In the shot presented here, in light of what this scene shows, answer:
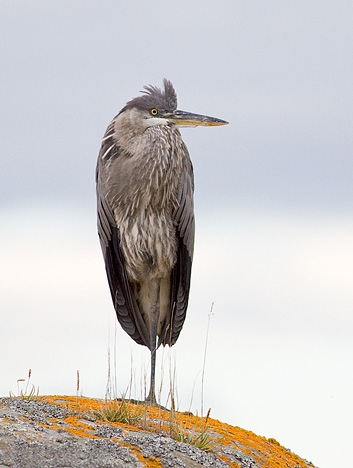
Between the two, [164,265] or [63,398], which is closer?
[63,398]

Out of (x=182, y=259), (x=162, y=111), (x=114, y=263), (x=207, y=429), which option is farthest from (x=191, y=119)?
(x=207, y=429)

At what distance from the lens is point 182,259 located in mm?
9219

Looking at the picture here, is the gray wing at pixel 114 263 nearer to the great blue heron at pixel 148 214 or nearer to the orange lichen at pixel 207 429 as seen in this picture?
the great blue heron at pixel 148 214

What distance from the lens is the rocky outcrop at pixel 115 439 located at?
5414 mm

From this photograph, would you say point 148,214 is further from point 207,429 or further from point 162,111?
point 207,429

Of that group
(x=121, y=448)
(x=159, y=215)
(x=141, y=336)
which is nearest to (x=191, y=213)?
(x=159, y=215)

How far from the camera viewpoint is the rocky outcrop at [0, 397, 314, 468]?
5.41 meters

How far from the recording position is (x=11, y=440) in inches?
214

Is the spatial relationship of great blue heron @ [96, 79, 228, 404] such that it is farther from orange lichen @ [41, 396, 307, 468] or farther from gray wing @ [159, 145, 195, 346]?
orange lichen @ [41, 396, 307, 468]

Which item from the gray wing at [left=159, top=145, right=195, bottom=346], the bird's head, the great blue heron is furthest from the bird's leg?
the bird's head

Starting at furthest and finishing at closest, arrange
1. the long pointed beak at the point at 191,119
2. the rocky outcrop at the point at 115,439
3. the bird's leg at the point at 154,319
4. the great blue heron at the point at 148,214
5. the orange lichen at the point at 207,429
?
the long pointed beak at the point at 191,119 → the bird's leg at the point at 154,319 → the great blue heron at the point at 148,214 → the orange lichen at the point at 207,429 → the rocky outcrop at the point at 115,439

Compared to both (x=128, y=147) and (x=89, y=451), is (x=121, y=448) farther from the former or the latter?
(x=128, y=147)

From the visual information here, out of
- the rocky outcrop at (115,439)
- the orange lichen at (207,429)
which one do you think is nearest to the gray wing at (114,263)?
the orange lichen at (207,429)

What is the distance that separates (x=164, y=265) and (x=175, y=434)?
2986mm
